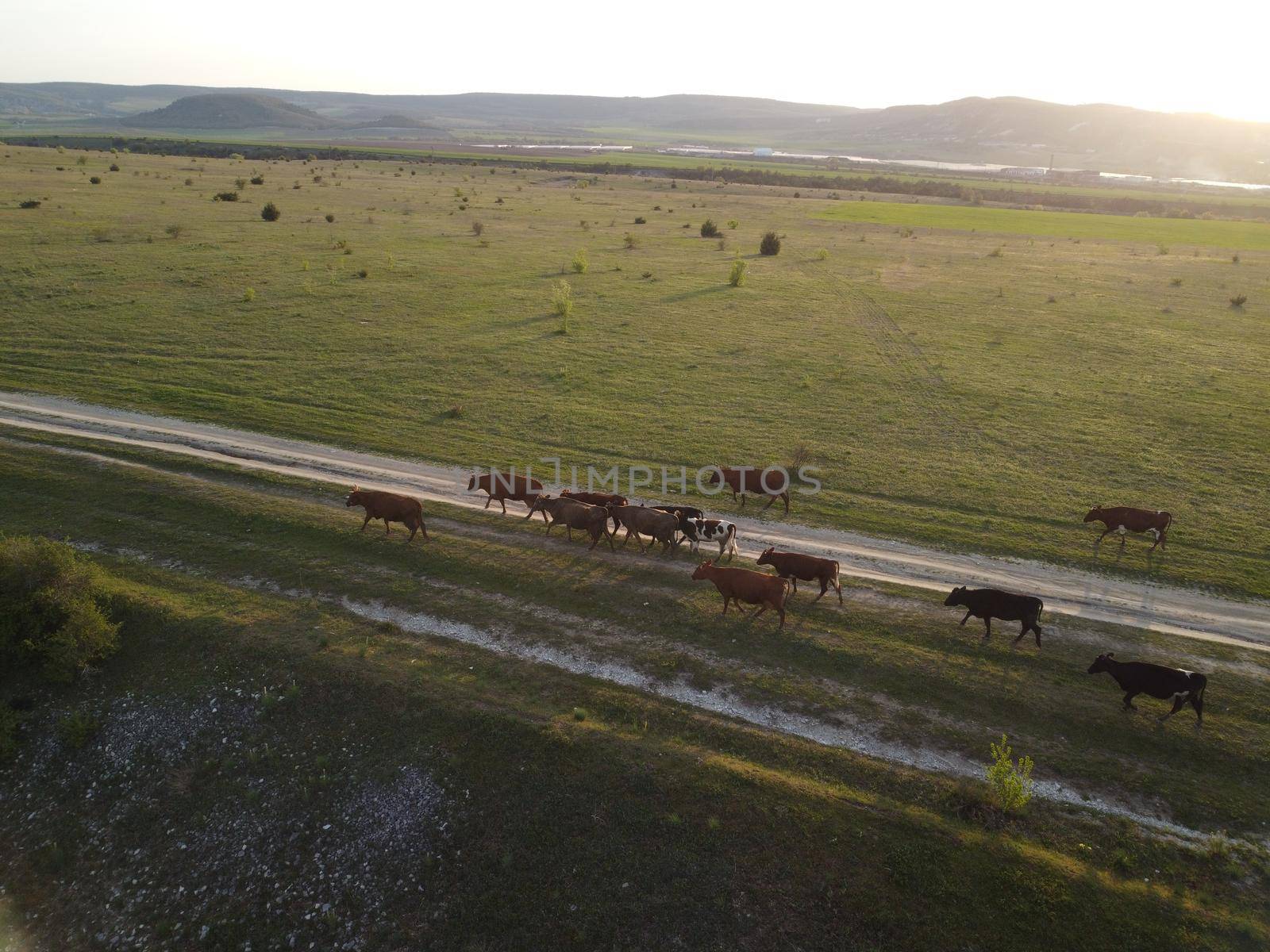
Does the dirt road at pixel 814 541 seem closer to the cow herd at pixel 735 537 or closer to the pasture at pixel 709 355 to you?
the pasture at pixel 709 355

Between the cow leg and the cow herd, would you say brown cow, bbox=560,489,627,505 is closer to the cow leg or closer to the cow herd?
the cow herd

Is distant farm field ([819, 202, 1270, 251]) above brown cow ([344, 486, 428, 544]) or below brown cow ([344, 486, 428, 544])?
above

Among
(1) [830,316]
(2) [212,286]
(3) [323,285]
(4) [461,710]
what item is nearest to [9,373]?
(2) [212,286]

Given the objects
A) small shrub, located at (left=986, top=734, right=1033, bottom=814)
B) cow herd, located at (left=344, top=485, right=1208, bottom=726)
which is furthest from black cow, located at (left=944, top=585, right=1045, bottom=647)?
small shrub, located at (left=986, top=734, right=1033, bottom=814)

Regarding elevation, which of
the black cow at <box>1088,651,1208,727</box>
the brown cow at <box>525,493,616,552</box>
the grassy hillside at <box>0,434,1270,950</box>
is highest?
the brown cow at <box>525,493,616,552</box>

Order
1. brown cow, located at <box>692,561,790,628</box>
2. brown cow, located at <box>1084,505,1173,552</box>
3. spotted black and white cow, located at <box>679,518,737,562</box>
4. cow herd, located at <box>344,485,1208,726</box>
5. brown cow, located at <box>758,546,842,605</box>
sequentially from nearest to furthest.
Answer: cow herd, located at <box>344,485,1208,726</box>
brown cow, located at <box>692,561,790,628</box>
brown cow, located at <box>758,546,842,605</box>
spotted black and white cow, located at <box>679,518,737,562</box>
brown cow, located at <box>1084,505,1173,552</box>

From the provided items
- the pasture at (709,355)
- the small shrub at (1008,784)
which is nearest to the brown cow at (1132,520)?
the pasture at (709,355)

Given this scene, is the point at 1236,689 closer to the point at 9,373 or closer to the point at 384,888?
the point at 384,888
